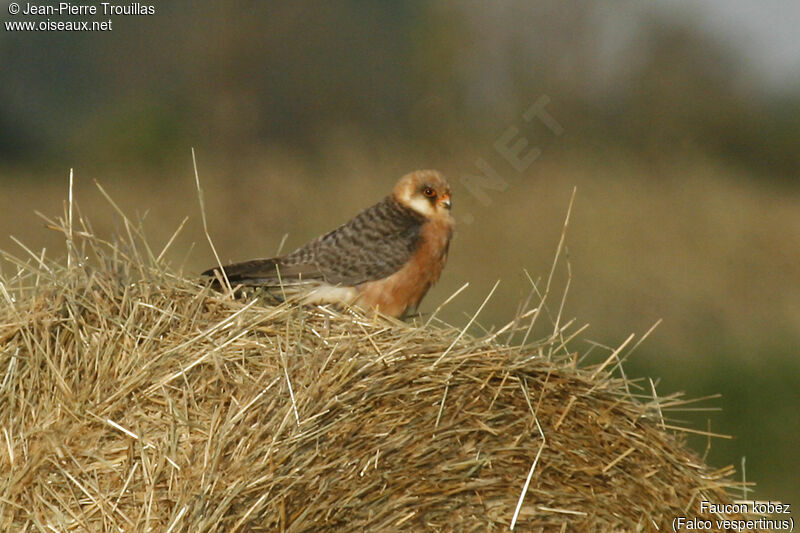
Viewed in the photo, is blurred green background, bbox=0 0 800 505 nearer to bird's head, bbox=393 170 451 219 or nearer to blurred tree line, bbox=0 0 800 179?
blurred tree line, bbox=0 0 800 179

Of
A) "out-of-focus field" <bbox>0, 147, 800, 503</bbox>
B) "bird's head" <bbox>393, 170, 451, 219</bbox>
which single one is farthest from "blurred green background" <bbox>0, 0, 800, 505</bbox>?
"bird's head" <bbox>393, 170, 451, 219</bbox>

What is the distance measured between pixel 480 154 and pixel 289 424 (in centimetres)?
884

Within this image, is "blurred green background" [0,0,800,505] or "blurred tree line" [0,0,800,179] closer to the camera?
"blurred green background" [0,0,800,505]

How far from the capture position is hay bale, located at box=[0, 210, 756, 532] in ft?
10.9

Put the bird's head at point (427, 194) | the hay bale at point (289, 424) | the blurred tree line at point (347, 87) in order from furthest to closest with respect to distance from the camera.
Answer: the blurred tree line at point (347, 87) → the bird's head at point (427, 194) → the hay bale at point (289, 424)

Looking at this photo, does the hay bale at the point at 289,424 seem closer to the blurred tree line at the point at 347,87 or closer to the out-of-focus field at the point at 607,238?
the out-of-focus field at the point at 607,238

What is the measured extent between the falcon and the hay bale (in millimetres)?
1033

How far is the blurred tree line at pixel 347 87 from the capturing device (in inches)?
519

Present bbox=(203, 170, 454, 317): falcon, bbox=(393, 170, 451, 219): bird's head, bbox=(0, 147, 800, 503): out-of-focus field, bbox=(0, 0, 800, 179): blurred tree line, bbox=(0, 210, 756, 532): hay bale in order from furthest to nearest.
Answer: bbox=(0, 0, 800, 179): blurred tree line → bbox=(0, 147, 800, 503): out-of-focus field → bbox=(393, 170, 451, 219): bird's head → bbox=(203, 170, 454, 317): falcon → bbox=(0, 210, 756, 532): hay bale

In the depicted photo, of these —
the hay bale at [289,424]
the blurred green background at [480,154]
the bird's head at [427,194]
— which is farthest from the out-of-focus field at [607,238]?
the hay bale at [289,424]

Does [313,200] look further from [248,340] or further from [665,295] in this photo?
[248,340]

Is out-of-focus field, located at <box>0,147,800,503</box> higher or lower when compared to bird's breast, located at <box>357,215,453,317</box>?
lower

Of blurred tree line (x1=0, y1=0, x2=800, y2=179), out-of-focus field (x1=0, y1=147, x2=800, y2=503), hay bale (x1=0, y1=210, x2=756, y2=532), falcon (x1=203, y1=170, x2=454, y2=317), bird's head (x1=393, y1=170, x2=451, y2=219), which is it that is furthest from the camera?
blurred tree line (x1=0, y1=0, x2=800, y2=179)

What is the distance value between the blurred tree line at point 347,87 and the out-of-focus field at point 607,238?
76cm
